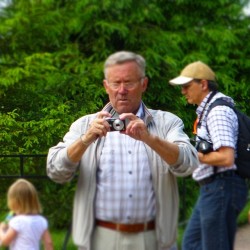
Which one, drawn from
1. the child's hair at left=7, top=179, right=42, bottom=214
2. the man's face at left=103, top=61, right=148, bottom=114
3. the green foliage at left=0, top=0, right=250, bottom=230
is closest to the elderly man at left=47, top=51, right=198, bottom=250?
the man's face at left=103, top=61, right=148, bottom=114

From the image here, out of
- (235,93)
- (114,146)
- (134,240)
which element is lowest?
(235,93)

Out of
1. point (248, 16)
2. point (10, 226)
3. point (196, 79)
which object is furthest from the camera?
point (248, 16)

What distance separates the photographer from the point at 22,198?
426 centimetres

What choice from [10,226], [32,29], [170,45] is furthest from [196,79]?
[32,29]

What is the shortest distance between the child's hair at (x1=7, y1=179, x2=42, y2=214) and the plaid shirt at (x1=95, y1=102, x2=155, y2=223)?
2.41ft

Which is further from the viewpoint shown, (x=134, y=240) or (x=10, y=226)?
(x=10, y=226)

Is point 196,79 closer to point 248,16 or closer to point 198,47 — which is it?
point 198,47

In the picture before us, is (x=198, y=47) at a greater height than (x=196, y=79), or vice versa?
(x=196, y=79)

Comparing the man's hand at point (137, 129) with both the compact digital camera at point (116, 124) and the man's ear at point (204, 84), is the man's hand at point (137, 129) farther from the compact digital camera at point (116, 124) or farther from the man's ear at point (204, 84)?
the man's ear at point (204, 84)

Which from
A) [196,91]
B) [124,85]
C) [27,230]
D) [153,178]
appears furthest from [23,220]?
[196,91]

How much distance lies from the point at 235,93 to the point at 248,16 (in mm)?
4160

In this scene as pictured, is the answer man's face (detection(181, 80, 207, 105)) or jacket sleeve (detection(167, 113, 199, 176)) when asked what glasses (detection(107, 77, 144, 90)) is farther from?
man's face (detection(181, 80, 207, 105))

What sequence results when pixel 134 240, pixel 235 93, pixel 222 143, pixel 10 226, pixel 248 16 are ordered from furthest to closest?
pixel 248 16
pixel 235 93
pixel 222 143
pixel 10 226
pixel 134 240

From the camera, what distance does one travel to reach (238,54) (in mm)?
13477
